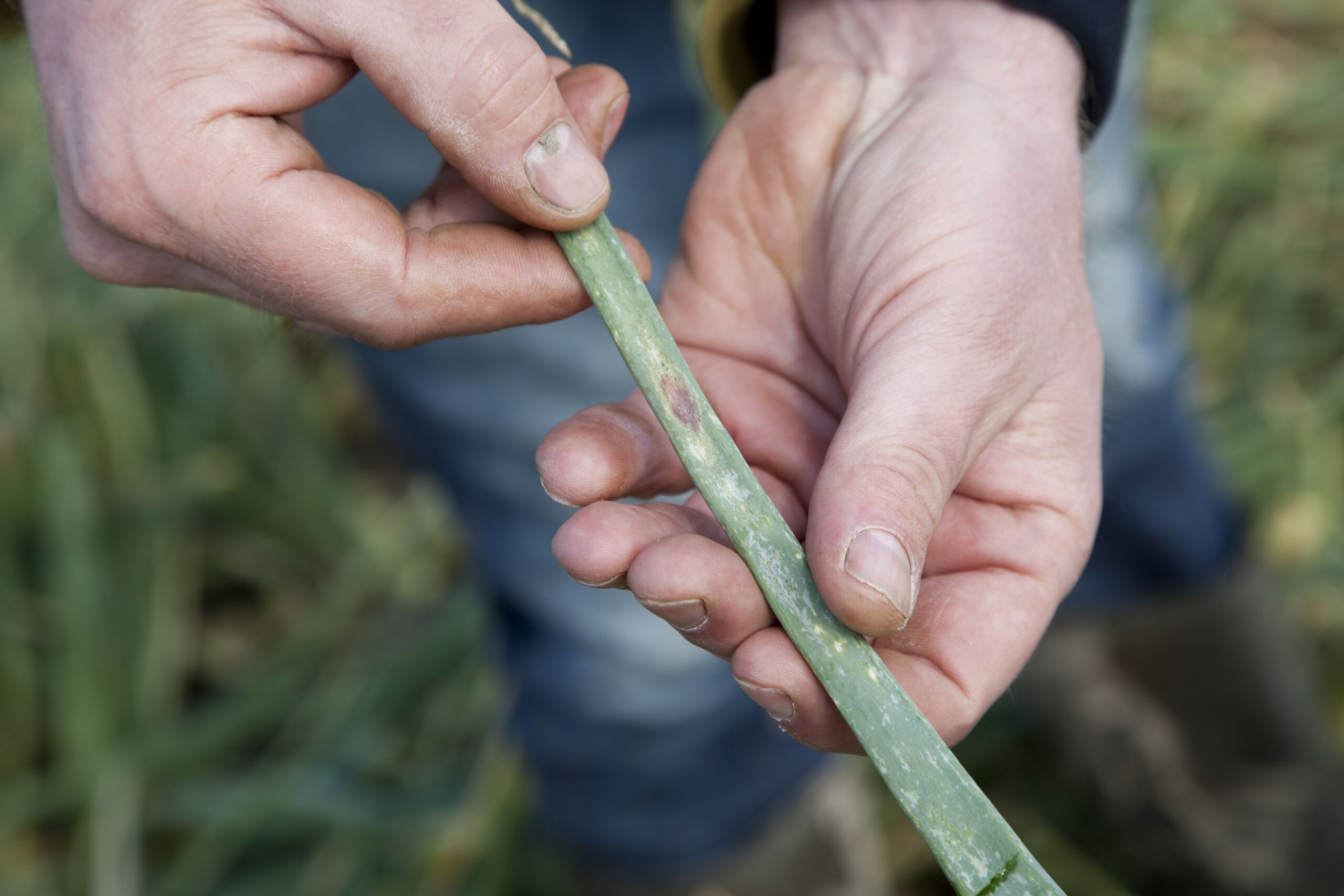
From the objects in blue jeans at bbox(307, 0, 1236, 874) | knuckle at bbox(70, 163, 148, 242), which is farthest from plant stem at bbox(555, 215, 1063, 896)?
blue jeans at bbox(307, 0, 1236, 874)

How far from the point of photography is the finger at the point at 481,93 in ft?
1.49

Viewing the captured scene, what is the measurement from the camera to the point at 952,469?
47 cm

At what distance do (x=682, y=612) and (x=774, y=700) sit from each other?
0.19 ft

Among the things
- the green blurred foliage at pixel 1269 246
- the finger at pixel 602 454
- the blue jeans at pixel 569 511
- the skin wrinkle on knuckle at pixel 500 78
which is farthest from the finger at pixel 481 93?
the green blurred foliage at pixel 1269 246

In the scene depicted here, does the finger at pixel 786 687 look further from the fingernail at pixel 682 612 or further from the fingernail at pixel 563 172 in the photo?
the fingernail at pixel 563 172

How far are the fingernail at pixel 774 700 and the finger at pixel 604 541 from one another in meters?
0.08

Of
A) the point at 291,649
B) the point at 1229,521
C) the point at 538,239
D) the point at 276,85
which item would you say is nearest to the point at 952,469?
the point at 538,239

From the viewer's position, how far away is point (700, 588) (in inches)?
18.0

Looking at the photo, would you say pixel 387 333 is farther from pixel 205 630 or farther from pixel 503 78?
pixel 205 630

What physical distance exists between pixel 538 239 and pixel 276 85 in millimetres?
140

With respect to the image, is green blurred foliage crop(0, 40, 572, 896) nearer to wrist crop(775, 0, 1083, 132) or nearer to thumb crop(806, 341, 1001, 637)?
wrist crop(775, 0, 1083, 132)

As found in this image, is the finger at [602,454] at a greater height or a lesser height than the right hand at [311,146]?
lesser

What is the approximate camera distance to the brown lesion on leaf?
478mm

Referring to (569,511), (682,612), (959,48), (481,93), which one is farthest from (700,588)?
(569,511)
